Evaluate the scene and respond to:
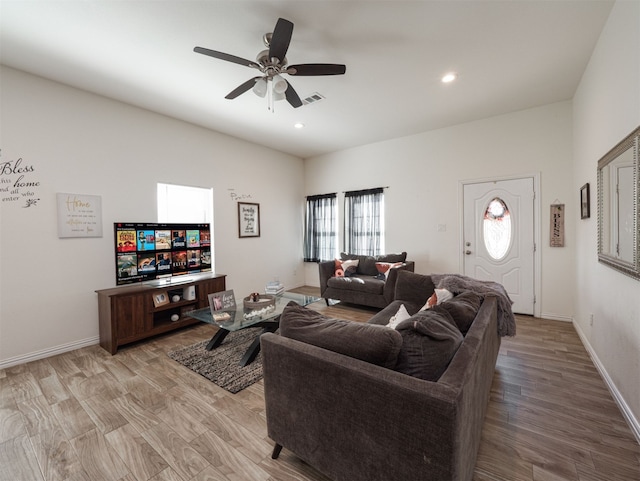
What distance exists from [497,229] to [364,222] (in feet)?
7.06

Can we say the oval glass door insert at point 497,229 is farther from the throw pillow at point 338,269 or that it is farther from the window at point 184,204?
the window at point 184,204

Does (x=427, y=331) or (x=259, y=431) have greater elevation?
(x=427, y=331)

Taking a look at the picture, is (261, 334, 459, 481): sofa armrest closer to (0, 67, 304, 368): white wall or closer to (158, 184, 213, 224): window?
(0, 67, 304, 368): white wall

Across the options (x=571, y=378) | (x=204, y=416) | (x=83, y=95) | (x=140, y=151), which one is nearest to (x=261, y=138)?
(x=140, y=151)

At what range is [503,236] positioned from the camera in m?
3.93

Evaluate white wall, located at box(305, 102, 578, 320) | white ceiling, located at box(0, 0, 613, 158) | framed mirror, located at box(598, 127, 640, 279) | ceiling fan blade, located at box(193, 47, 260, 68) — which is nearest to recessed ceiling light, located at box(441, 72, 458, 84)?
white ceiling, located at box(0, 0, 613, 158)

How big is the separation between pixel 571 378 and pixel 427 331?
6.80 ft

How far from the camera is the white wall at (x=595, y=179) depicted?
5.53 ft

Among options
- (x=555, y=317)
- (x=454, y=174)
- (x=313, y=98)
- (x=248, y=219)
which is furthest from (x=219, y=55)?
(x=555, y=317)

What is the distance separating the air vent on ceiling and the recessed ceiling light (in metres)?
1.37

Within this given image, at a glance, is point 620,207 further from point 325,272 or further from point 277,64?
point 325,272

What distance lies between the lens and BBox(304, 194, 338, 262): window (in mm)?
5625

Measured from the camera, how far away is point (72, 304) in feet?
9.71

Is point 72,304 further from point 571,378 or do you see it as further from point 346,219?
point 571,378
